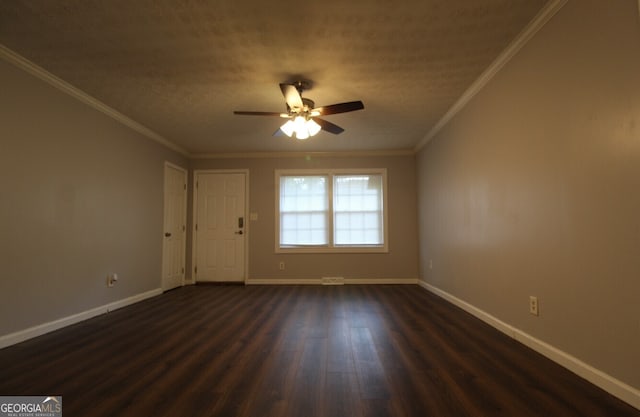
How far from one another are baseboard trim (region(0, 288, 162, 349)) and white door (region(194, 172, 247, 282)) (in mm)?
1407

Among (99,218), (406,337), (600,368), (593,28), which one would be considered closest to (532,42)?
(593,28)

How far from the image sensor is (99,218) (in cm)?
335

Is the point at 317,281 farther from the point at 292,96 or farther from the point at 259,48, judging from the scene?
the point at 259,48

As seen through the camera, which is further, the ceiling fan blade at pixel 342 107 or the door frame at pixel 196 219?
the door frame at pixel 196 219

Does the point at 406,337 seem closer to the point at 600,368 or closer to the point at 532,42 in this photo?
the point at 600,368

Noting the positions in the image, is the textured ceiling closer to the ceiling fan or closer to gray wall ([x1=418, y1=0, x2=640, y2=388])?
the ceiling fan

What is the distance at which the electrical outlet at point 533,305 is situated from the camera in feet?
7.23

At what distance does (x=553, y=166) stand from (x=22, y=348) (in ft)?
13.7

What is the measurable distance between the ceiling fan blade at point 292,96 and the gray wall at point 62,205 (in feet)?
7.35

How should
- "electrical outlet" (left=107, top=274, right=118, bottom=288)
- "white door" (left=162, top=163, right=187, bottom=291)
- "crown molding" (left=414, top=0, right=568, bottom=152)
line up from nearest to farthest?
"crown molding" (left=414, top=0, right=568, bottom=152) → "electrical outlet" (left=107, top=274, right=118, bottom=288) → "white door" (left=162, top=163, right=187, bottom=291)

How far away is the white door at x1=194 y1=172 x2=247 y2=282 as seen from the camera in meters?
5.33

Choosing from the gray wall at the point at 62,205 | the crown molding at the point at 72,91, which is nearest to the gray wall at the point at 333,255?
the crown molding at the point at 72,91

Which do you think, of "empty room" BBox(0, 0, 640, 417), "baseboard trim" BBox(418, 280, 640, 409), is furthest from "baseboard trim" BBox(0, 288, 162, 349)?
"baseboard trim" BBox(418, 280, 640, 409)

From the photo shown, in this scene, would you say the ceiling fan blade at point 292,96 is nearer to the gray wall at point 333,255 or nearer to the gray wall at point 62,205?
the gray wall at point 62,205
